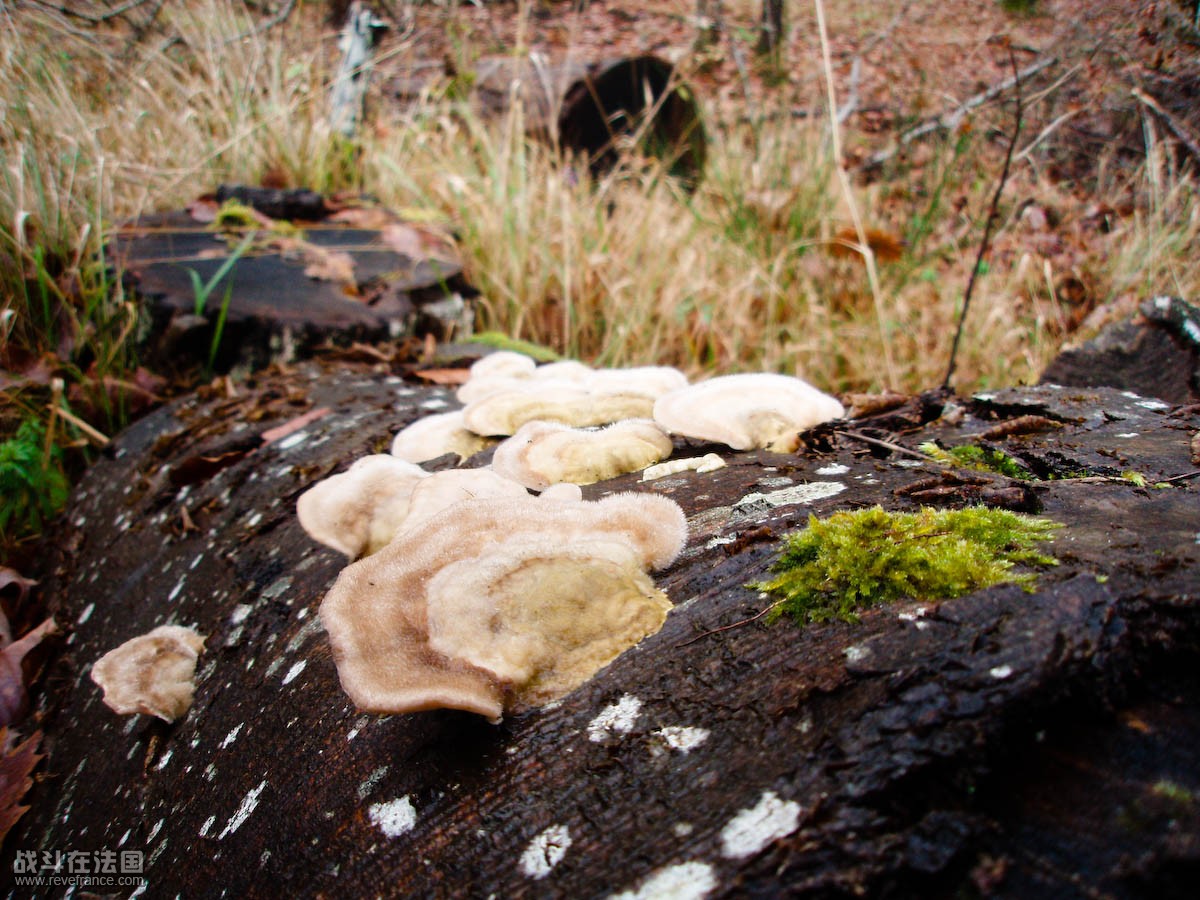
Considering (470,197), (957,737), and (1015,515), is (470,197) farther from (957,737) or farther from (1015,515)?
(957,737)

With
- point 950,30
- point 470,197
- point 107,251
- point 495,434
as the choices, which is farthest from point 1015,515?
point 950,30

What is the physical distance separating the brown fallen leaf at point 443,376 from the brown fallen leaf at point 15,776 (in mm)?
1827

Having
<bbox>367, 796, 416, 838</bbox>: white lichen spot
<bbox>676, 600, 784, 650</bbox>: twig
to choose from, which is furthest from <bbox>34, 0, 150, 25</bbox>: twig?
<bbox>676, 600, 784, 650</bbox>: twig

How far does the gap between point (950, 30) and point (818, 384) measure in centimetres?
602

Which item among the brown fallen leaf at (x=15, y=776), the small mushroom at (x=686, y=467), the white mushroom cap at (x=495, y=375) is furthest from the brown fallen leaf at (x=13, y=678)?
the small mushroom at (x=686, y=467)

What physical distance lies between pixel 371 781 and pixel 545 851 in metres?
0.35

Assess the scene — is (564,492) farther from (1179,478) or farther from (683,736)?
(1179,478)

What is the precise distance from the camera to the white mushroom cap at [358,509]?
5.06ft

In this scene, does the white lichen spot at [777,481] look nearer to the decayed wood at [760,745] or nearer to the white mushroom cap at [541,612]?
the decayed wood at [760,745]

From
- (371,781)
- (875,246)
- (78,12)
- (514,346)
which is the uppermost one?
(78,12)

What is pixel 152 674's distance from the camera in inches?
65.1

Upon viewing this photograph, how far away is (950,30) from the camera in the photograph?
8203 mm

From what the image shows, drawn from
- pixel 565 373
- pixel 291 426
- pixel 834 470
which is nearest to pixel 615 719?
pixel 834 470

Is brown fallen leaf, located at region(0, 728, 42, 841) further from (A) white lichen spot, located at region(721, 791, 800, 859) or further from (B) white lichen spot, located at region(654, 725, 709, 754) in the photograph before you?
(A) white lichen spot, located at region(721, 791, 800, 859)
